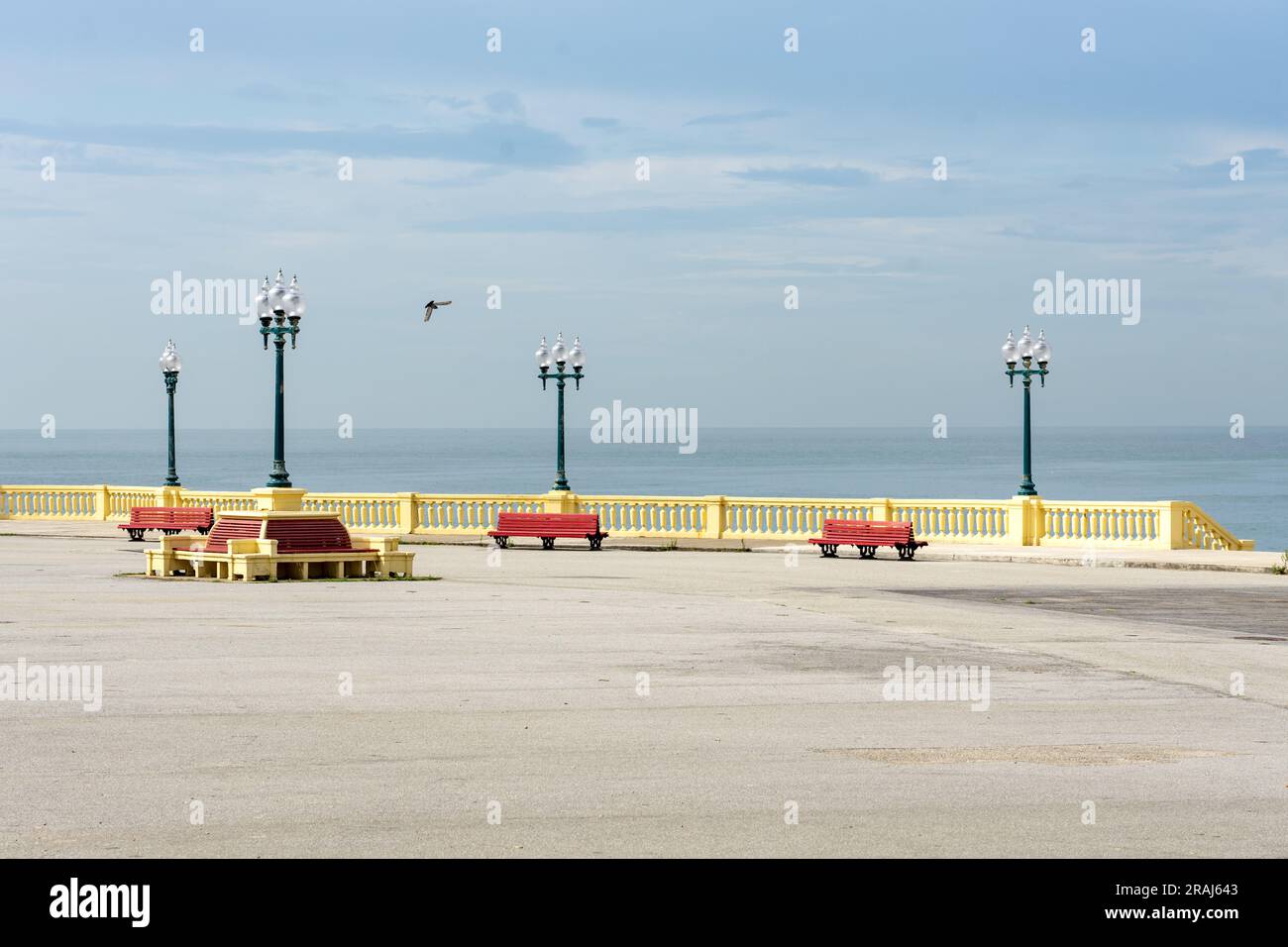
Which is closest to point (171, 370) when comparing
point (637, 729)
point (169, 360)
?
point (169, 360)

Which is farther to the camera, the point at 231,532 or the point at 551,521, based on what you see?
the point at 551,521

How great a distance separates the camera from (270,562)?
27266 millimetres

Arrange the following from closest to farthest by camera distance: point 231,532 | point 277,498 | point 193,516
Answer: point 231,532 → point 277,498 → point 193,516

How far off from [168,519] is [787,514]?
15.1 m

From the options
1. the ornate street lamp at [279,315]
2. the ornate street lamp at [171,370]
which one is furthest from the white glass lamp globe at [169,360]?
the ornate street lamp at [279,315]

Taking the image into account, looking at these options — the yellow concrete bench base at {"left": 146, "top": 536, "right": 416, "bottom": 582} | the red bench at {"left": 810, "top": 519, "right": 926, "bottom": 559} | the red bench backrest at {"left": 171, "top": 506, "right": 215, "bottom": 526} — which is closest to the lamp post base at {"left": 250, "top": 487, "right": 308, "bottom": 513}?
the yellow concrete bench base at {"left": 146, "top": 536, "right": 416, "bottom": 582}

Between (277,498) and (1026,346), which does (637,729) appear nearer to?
(277,498)

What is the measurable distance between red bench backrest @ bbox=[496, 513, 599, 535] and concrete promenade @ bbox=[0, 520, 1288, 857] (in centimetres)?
1455

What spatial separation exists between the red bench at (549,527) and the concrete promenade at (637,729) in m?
14.4

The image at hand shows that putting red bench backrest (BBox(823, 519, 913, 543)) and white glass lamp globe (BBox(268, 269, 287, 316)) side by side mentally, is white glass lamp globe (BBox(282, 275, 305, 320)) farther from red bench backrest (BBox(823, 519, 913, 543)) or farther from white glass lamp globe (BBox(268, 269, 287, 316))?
red bench backrest (BBox(823, 519, 913, 543))

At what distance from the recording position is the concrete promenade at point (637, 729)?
9.12 meters

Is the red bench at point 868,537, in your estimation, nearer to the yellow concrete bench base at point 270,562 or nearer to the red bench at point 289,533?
the yellow concrete bench base at point 270,562

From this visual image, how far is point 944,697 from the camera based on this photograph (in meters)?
14.2
